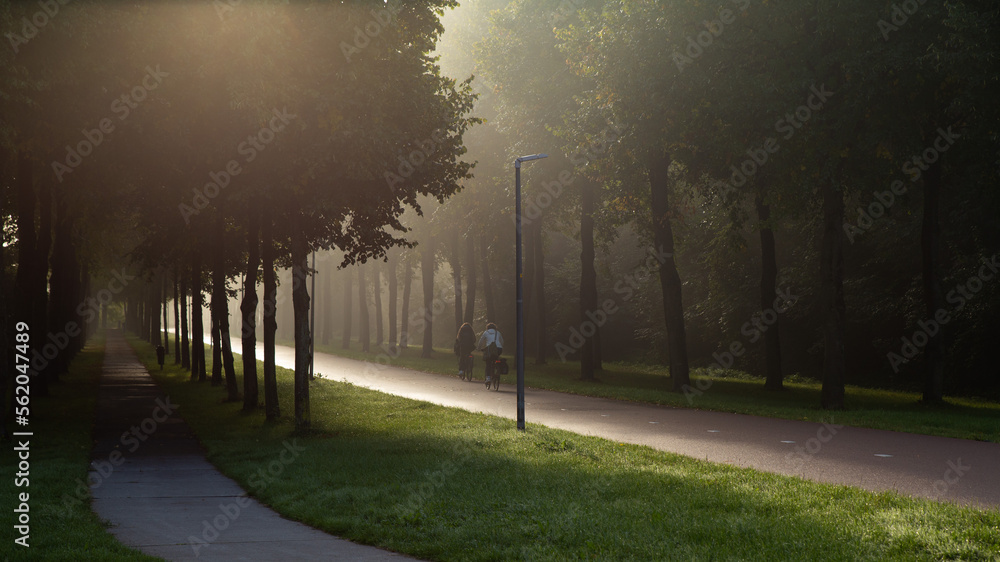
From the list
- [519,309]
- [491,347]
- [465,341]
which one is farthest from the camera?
[465,341]

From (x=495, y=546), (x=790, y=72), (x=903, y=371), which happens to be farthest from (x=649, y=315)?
(x=495, y=546)

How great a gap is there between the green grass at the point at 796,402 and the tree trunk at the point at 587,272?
0.75m

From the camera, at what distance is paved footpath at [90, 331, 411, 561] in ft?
24.9

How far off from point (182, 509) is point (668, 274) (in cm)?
1902

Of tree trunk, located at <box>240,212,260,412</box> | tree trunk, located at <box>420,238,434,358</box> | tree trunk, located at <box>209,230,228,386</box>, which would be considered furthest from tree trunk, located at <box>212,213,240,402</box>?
tree trunk, located at <box>420,238,434,358</box>

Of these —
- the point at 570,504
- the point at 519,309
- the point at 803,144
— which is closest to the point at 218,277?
the point at 519,309

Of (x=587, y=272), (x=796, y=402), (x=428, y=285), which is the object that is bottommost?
(x=796, y=402)

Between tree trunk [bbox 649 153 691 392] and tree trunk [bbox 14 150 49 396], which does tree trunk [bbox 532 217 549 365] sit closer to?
tree trunk [bbox 649 153 691 392]

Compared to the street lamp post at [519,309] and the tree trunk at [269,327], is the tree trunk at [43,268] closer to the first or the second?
the tree trunk at [269,327]

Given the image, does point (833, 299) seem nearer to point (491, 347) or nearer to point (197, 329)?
point (491, 347)

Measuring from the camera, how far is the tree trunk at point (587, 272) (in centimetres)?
3200

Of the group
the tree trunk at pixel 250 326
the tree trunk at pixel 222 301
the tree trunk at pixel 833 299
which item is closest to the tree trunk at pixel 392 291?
the tree trunk at pixel 222 301

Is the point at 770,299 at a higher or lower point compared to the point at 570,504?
higher

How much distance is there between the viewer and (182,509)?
9.59 metres
